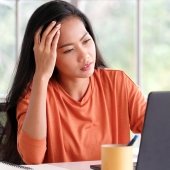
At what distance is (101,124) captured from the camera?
1744 mm

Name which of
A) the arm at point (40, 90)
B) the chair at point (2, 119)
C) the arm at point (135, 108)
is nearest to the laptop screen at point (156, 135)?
the arm at point (40, 90)

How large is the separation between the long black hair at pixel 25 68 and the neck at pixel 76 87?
0.06 m

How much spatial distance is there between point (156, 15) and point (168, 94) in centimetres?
307

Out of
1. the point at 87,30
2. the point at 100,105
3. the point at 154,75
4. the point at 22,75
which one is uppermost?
the point at 87,30

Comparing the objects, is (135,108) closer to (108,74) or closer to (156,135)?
(108,74)

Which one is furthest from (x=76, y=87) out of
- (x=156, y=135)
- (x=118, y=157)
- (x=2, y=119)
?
(x=156, y=135)

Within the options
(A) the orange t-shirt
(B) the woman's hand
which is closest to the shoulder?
(A) the orange t-shirt

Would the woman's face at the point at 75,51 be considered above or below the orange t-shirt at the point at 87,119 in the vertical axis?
above

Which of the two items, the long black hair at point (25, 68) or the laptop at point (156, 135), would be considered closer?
the laptop at point (156, 135)

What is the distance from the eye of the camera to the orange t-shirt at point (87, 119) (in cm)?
166

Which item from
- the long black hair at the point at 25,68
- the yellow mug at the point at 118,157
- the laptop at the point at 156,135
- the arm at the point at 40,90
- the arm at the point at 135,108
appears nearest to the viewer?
the laptop at the point at 156,135

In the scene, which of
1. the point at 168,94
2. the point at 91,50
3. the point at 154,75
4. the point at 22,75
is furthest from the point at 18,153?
the point at 154,75

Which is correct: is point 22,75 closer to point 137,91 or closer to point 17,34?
point 137,91

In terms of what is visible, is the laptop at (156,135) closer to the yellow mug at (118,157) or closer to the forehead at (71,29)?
the yellow mug at (118,157)
